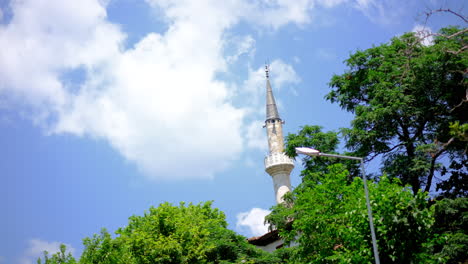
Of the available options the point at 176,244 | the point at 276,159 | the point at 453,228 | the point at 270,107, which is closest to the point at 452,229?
the point at 453,228

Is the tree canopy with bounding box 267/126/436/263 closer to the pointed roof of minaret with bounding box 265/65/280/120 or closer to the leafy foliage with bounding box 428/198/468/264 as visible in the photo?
the leafy foliage with bounding box 428/198/468/264

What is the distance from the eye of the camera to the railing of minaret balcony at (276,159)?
45.2m

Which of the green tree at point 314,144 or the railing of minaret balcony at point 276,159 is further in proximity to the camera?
the railing of minaret balcony at point 276,159

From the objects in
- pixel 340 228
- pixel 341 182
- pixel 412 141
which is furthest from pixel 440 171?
pixel 340 228

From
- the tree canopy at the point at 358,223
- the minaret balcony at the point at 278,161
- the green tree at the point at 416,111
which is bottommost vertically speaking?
the tree canopy at the point at 358,223

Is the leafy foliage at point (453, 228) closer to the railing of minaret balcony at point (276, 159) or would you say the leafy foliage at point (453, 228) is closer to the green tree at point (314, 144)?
the green tree at point (314, 144)

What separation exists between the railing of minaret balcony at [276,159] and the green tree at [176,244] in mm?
16226

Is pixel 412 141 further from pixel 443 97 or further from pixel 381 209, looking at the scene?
pixel 381 209

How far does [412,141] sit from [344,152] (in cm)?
347

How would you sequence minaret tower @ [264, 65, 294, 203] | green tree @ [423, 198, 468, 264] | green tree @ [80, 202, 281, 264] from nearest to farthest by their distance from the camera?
green tree @ [423, 198, 468, 264]
green tree @ [80, 202, 281, 264]
minaret tower @ [264, 65, 294, 203]

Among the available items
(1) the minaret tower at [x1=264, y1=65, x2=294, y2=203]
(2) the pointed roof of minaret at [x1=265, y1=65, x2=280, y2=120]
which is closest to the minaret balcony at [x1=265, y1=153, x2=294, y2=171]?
(1) the minaret tower at [x1=264, y1=65, x2=294, y2=203]

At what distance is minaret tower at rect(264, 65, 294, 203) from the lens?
45.1 m

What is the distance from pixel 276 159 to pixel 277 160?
14 cm

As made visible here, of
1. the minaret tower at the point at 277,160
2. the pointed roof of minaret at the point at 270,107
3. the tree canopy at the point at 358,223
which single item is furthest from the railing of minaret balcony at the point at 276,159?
the tree canopy at the point at 358,223
